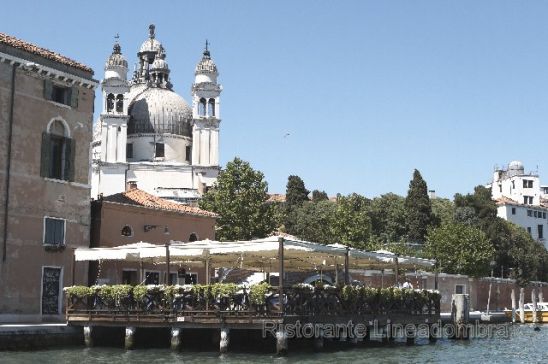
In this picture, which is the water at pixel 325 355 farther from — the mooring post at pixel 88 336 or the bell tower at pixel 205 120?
the bell tower at pixel 205 120

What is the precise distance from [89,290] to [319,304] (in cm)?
785

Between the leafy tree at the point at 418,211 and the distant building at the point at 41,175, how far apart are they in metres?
50.1

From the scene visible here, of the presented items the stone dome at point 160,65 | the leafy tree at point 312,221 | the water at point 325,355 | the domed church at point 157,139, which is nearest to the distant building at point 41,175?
the water at point 325,355

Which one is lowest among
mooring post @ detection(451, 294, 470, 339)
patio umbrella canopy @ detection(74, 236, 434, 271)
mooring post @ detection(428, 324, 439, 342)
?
mooring post @ detection(428, 324, 439, 342)

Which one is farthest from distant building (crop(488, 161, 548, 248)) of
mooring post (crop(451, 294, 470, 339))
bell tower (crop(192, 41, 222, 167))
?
mooring post (crop(451, 294, 470, 339))

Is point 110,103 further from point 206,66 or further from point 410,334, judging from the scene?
point 410,334

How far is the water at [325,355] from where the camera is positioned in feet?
72.8

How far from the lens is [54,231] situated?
30000mm

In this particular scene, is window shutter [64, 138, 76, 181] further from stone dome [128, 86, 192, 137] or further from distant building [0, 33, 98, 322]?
stone dome [128, 86, 192, 137]

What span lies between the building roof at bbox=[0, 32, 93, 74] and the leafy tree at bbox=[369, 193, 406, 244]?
50.9 metres

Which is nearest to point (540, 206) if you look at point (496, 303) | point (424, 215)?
point (424, 215)

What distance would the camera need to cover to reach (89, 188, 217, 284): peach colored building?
105ft

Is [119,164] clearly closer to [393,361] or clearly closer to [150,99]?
[150,99]

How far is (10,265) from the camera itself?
28.2 meters
